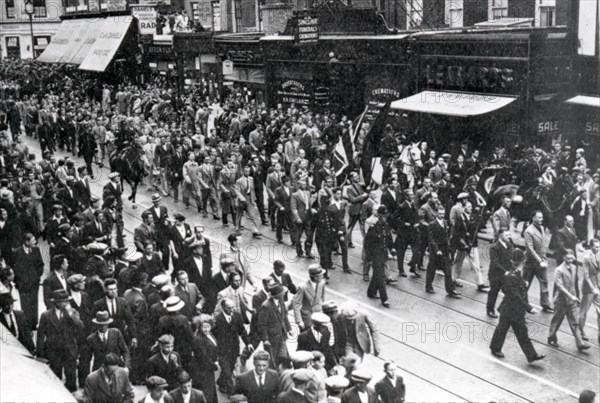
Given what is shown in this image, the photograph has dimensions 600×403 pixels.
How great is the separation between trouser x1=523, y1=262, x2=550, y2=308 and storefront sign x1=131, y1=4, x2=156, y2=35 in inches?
1139

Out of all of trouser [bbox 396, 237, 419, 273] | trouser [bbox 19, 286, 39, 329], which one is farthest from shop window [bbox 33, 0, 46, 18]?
trouser [bbox 19, 286, 39, 329]

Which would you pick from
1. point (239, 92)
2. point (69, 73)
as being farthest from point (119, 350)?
A: point (69, 73)

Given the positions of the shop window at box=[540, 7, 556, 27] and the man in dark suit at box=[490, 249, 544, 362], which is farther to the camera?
the shop window at box=[540, 7, 556, 27]

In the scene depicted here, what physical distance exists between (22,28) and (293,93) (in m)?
41.9

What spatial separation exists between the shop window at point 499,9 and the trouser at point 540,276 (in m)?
14.7

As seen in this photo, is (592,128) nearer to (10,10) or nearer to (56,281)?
(56,281)

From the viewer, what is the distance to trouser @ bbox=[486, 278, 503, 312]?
486 inches

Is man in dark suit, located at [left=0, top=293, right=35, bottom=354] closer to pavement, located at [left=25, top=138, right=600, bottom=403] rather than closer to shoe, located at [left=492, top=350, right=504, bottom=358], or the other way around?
pavement, located at [left=25, top=138, right=600, bottom=403]

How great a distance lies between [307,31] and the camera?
89.0ft

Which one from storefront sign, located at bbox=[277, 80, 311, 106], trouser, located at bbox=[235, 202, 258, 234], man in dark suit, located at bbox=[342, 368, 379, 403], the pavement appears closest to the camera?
man in dark suit, located at bbox=[342, 368, 379, 403]

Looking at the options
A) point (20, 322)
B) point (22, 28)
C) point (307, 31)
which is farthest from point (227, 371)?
point (22, 28)

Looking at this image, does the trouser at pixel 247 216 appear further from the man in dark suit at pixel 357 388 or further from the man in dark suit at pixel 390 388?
the man in dark suit at pixel 357 388

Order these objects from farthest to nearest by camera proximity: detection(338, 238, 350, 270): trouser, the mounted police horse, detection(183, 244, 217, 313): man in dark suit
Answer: the mounted police horse
detection(338, 238, 350, 270): trouser
detection(183, 244, 217, 313): man in dark suit

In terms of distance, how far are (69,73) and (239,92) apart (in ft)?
61.6
